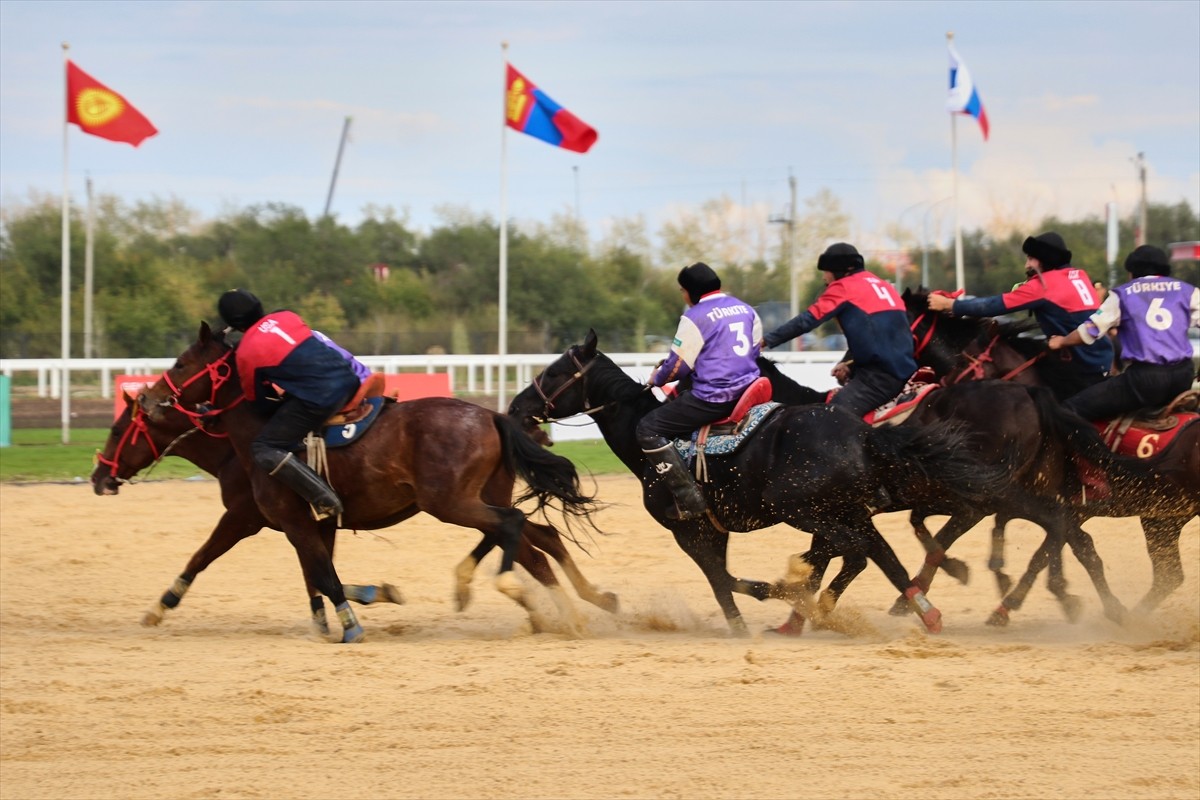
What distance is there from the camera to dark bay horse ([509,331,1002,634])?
26.3 feet

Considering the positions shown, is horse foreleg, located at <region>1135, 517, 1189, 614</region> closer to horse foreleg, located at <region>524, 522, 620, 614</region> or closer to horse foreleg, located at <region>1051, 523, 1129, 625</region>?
horse foreleg, located at <region>1051, 523, 1129, 625</region>

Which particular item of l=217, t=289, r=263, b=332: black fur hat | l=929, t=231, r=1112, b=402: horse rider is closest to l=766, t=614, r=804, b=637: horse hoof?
l=929, t=231, r=1112, b=402: horse rider

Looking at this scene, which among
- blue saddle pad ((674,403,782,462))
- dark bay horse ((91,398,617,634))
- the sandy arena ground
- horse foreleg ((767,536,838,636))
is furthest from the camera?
dark bay horse ((91,398,617,634))

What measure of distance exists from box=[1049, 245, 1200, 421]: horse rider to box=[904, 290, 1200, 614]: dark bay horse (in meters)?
0.32

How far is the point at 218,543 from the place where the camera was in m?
8.78

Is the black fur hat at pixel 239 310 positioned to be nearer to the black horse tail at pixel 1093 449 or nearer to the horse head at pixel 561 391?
the horse head at pixel 561 391

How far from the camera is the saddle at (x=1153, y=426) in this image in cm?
858

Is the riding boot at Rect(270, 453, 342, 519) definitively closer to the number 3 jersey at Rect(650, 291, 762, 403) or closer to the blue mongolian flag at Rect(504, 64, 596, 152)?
the number 3 jersey at Rect(650, 291, 762, 403)

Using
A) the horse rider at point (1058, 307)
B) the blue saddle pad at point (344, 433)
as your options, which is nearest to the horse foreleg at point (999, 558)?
the horse rider at point (1058, 307)

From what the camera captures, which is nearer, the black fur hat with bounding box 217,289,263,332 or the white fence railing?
the black fur hat with bounding box 217,289,263,332

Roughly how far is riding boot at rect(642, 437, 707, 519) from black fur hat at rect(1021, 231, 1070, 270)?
286 cm

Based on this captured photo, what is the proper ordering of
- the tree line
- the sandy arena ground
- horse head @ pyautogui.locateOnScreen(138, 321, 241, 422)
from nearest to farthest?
the sandy arena ground, horse head @ pyautogui.locateOnScreen(138, 321, 241, 422), the tree line

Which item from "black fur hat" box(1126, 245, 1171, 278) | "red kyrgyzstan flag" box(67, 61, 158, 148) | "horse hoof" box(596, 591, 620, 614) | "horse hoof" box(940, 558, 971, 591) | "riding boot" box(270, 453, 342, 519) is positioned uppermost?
"red kyrgyzstan flag" box(67, 61, 158, 148)

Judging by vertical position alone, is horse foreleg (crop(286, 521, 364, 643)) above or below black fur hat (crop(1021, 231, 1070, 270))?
below
